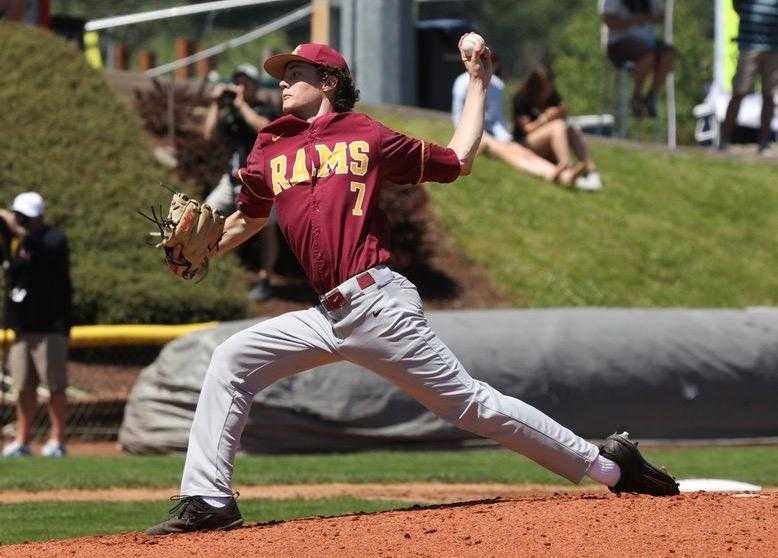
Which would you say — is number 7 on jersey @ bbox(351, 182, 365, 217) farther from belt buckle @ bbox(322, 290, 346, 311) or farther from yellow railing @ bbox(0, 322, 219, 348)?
yellow railing @ bbox(0, 322, 219, 348)

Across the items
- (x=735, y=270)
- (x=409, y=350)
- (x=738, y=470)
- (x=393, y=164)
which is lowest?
(x=735, y=270)

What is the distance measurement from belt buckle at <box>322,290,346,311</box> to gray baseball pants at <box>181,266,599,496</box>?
14 millimetres

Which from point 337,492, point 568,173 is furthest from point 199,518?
point 568,173

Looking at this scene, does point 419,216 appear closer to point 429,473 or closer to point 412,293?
point 429,473

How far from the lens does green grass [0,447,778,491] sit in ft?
34.8

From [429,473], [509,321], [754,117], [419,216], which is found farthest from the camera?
[754,117]

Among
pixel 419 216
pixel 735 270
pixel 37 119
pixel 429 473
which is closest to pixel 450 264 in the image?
pixel 419 216

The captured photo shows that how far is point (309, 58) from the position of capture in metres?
6.22

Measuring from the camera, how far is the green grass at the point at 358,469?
10.6 meters

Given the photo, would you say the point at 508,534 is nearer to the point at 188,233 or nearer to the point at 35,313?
A: the point at 188,233

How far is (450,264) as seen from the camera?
18938 mm

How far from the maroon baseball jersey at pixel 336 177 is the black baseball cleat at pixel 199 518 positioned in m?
0.98

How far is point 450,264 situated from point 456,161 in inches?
499

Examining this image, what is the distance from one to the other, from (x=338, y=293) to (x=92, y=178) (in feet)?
39.8
